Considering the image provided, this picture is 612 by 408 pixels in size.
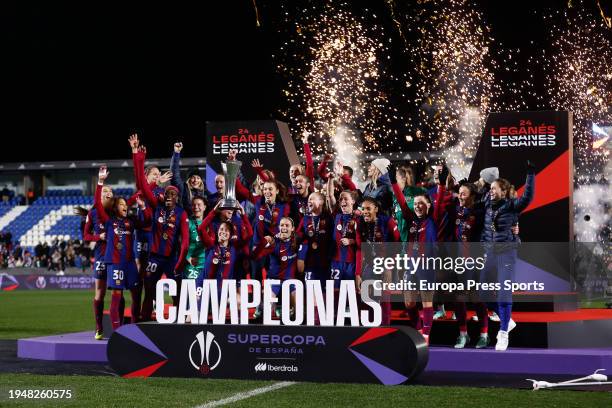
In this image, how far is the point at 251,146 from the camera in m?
13.9

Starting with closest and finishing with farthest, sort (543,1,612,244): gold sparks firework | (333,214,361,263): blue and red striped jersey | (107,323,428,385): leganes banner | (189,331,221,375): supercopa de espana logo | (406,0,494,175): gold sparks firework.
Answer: (107,323,428,385): leganes banner, (189,331,221,375): supercopa de espana logo, (333,214,361,263): blue and red striped jersey, (406,0,494,175): gold sparks firework, (543,1,612,244): gold sparks firework

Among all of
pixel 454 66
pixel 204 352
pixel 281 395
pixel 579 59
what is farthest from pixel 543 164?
pixel 454 66

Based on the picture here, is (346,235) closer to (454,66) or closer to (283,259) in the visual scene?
(283,259)

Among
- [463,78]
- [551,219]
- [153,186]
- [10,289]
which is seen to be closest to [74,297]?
[10,289]

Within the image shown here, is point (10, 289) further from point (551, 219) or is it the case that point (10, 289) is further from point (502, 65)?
point (551, 219)

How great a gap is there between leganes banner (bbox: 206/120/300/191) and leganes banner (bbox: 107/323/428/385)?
4853 millimetres

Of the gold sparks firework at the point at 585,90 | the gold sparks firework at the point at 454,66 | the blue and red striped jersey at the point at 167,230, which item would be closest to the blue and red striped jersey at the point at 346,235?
the blue and red striped jersey at the point at 167,230

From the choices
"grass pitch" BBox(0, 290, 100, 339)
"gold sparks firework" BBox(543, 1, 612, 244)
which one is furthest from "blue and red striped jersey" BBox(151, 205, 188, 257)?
"gold sparks firework" BBox(543, 1, 612, 244)

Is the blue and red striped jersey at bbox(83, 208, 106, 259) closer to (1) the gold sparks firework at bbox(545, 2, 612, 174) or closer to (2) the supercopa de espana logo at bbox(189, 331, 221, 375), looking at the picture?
(2) the supercopa de espana logo at bbox(189, 331, 221, 375)

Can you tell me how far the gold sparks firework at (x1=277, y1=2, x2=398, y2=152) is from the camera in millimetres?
20594

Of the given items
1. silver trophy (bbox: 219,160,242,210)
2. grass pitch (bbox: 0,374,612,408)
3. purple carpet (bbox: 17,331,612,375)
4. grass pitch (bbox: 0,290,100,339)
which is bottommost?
grass pitch (bbox: 0,290,100,339)

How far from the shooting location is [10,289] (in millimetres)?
34531

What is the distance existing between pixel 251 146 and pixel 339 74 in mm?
9692

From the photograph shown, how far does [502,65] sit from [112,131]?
2576 centimetres
